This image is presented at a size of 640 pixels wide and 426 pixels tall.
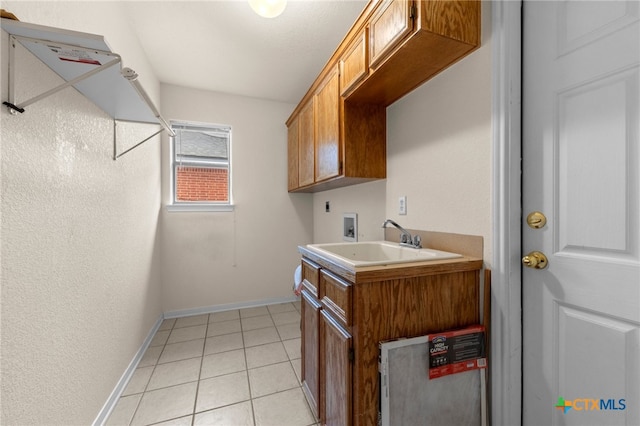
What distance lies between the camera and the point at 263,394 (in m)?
1.64

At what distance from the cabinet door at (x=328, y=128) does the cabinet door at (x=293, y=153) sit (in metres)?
0.70

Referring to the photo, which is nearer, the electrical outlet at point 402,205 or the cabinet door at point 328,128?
the electrical outlet at point 402,205

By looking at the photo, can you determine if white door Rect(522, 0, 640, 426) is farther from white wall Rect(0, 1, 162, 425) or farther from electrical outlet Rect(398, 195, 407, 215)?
white wall Rect(0, 1, 162, 425)

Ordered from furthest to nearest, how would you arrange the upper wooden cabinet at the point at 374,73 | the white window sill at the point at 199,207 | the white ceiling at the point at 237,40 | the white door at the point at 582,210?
the white window sill at the point at 199,207 < the white ceiling at the point at 237,40 < the upper wooden cabinet at the point at 374,73 < the white door at the point at 582,210

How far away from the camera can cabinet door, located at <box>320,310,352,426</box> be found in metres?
1.02

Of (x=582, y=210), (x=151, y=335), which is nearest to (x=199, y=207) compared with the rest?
(x=151, y=335)

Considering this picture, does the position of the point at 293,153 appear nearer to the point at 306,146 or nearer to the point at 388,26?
the point at 306,146

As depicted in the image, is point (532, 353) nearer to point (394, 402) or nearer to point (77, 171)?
point (394, 402)

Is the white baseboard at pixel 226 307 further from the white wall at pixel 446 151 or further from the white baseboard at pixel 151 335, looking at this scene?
the white wall at pixel 446 151

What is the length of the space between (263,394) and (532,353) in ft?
4.93

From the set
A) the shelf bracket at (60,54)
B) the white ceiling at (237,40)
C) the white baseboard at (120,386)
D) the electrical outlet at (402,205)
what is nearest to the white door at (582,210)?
the electrical outlet at (402,205)

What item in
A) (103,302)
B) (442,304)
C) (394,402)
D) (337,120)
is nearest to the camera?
(394,402)

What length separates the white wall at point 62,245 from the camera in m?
0.88

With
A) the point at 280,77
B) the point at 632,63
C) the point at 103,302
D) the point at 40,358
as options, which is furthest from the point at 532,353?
the point at 280,77
